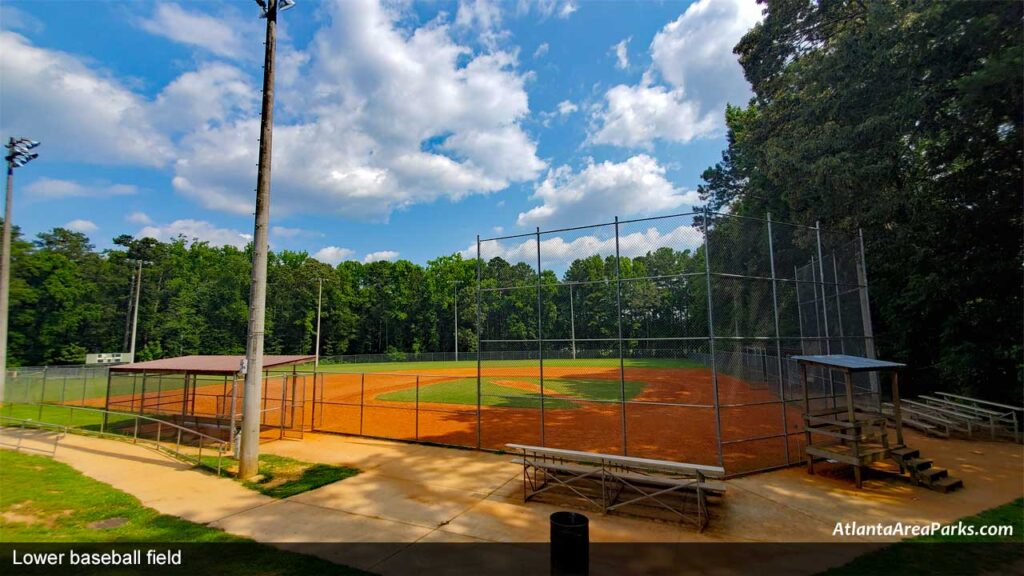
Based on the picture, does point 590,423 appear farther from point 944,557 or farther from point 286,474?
point 944,557

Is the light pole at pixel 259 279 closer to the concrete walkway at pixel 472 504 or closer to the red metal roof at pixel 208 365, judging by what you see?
the concrete walkway at pixel 472 504

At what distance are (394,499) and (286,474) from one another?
3482 millimetres

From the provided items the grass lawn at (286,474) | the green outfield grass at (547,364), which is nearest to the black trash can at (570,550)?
the grass lawn at (286,474)

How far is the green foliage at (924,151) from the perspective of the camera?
11.2 meters

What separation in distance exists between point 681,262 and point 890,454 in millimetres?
5739

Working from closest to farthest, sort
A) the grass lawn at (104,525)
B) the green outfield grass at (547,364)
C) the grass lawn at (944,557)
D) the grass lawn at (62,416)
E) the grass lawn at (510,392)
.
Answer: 1. the grass lawn at (944,557)
2. the grass lawn at (104,525)
3. the grass lawn at (62,416)
4. the grass lawn at (510,392)
5. the green outfield grass at (547,364)

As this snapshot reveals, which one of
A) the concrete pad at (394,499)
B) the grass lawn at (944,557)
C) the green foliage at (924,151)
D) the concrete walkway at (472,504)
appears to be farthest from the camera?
the green foliage at (924,151)

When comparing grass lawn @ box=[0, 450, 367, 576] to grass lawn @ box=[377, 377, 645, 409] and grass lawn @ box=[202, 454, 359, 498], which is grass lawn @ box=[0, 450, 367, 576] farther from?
grass lawn @ box=[377, 377, 645, 409]

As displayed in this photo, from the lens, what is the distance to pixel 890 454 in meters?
8.73

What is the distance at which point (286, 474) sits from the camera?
9.79m

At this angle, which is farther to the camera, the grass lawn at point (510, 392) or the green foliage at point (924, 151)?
the grass lawn at point (510, 392)

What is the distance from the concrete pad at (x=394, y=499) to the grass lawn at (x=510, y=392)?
1125 centimetres

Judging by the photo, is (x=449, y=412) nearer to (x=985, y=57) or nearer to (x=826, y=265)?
(x=826, y=265)

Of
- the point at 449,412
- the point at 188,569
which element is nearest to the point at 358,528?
the point at 188,569
